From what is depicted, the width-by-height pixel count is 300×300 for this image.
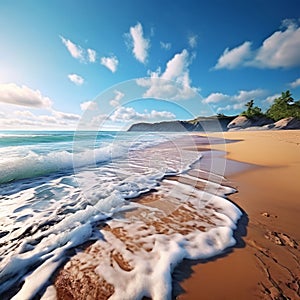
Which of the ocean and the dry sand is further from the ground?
the dry sand

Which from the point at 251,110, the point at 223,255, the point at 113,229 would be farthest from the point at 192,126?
the point at 223,255

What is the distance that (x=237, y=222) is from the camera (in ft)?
8.41

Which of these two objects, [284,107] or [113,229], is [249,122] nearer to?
[284,107]

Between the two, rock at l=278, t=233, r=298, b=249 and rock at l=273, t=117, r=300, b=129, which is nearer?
rock at l=278, t=233, r=298, b=249

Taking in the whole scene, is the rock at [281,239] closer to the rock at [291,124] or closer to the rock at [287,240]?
the rock at [287,240]

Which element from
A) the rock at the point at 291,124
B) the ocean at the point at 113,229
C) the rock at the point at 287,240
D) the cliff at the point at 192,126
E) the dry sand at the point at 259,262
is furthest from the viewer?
the cliff at the point at 192,126

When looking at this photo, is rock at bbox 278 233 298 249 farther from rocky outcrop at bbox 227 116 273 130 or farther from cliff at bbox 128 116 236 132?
rocky outcrop at bbox 227 116 273 130

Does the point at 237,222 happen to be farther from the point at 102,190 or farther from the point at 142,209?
the point at 102,190

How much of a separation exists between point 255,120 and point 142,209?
48.5 m

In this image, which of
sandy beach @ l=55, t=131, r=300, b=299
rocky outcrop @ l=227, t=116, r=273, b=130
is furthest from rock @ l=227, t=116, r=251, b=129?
sandy beach @ l=55, t=131, r=300, b=299

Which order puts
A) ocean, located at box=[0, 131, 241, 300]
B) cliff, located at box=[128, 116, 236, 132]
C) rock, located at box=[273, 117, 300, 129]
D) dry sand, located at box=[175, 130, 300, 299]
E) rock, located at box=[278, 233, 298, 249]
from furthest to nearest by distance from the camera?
cliff, located at box=[128, 116, 236, 132] < rock, located at box=[273, 117, 300, 129] < rock, located at box=[278, 233, 298, 249] < ocean, located at box=[0, 131, 241, 300] < dry sand, located at box=[175, 130, 300, 299]

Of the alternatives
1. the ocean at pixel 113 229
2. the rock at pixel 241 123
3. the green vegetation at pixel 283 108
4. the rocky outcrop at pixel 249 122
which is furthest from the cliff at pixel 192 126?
the ocean at pixel 113 229

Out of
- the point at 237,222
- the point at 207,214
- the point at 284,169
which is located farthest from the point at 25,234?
the point at 284,169

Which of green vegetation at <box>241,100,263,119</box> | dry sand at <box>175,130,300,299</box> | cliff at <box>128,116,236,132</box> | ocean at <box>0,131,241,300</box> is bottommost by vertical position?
ocean at <box>0,131,241,300</box>
